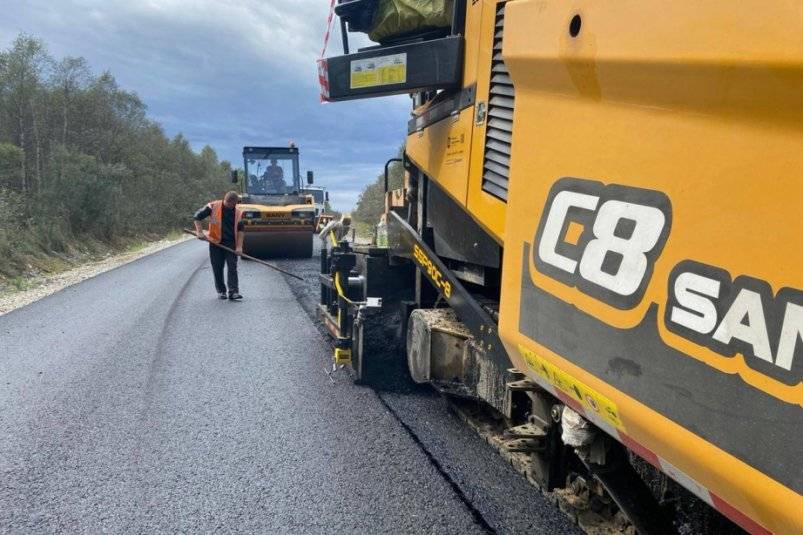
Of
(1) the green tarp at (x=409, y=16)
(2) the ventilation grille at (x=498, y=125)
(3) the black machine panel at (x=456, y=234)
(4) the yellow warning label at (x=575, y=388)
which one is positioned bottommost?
(4) the yellow warning label at (x=575, y=388)

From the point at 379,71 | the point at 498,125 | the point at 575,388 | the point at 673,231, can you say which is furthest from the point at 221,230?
the point at 673,231

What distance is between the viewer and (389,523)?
102 inches

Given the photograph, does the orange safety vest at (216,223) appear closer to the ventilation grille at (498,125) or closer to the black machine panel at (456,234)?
the black machine panel at (456,234)

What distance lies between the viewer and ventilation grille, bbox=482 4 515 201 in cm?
256

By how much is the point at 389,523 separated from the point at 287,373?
7.78ft

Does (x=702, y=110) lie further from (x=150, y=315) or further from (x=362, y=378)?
(x=150, y=315)

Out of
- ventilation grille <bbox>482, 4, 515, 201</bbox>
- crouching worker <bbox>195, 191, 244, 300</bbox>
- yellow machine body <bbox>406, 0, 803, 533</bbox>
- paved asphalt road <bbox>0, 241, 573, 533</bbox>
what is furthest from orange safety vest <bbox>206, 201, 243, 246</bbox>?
yellow machine body <bbox>406, 0, 803, 533</bbox>

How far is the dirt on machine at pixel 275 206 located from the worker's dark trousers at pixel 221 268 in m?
4.68

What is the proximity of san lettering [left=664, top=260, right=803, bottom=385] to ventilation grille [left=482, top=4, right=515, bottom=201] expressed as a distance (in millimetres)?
1318

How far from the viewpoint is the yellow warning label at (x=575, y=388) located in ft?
5.08

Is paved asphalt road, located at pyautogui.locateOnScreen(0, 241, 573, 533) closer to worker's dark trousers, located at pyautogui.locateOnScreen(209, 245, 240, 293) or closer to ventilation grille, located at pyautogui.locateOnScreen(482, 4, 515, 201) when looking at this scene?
ventilation grille, located at pyautogui.locateOnScreen(482, 4, 515, 201)

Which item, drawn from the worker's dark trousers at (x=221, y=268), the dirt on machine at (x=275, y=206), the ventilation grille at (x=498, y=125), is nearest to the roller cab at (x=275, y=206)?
the dirt on machine at (x=275, y=206)

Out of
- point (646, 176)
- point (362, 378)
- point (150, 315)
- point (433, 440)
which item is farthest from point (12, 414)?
point (646, 176)

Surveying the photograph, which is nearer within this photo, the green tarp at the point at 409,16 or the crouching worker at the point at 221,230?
the green tarp at the point at 409,16
